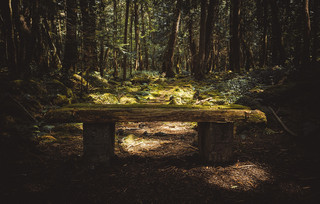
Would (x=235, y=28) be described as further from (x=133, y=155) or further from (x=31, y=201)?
(x=31, y=201)

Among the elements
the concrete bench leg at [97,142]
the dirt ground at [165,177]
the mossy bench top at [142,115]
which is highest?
the mossy bench top at [142,115]

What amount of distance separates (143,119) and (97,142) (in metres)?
0.86

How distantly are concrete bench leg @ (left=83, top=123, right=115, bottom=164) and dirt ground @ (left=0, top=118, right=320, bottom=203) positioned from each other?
154mm

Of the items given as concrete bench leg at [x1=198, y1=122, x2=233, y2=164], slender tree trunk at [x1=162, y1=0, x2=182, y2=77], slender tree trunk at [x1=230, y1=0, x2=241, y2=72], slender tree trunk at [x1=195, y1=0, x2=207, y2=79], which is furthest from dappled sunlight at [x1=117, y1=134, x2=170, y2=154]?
slender tree trunk at [x1=162, y1=0, x2=182, y2=77]

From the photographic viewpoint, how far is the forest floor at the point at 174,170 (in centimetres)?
210

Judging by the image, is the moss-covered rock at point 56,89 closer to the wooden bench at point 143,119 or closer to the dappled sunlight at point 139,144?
the dappled sunlight at point 139,144

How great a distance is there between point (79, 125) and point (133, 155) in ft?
8.36

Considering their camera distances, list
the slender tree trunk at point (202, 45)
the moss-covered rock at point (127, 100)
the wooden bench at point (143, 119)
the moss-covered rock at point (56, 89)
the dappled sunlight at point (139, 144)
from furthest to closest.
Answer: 1. the slender tree trunk at point (202, 45)
2. the moss-covered rock at point (127, 100)
3. the moss-covered rock at point (56, 89)
4. the dappled sunlight at point (139, 144)
5. the wooden bench at point (143, 119)

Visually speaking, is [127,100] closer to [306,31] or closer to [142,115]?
[142,115]

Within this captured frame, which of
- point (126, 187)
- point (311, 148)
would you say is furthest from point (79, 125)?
point (311, 148)

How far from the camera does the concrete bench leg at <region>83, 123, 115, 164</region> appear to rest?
2740 millimetres

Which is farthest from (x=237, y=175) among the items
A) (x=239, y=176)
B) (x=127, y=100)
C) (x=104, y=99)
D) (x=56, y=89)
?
(x=56, y=89)

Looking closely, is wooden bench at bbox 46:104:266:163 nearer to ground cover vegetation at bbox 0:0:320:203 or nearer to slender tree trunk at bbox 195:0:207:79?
ground cover vegetation at bbox 0:0:320:203

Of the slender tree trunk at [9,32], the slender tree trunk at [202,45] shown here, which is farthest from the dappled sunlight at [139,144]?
the slender tree trunk at [202,45]
